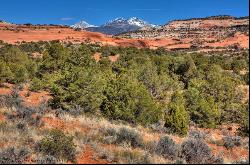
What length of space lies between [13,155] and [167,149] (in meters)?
4.10

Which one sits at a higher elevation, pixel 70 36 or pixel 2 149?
pixel 70 36

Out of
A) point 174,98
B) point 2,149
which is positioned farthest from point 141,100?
point 2,149

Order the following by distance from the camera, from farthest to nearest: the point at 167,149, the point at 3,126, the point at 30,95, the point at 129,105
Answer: the point at 30,95, the point at 129,105, the point at 3,126, the point at 167,149

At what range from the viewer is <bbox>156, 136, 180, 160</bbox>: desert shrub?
11562 millimetres

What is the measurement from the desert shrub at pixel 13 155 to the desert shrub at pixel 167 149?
358cm

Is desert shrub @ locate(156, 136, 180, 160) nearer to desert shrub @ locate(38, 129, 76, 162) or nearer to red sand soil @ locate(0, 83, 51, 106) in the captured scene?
desert shrub @ locate(38, 129, 76, 162)

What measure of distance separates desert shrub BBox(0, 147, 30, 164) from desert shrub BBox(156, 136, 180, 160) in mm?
3578

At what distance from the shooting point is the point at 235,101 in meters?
27.5

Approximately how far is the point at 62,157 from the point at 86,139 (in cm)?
210

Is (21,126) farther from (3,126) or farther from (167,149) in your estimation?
(167,149)

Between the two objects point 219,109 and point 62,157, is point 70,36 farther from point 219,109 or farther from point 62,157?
point 62,157

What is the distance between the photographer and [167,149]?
12.0m

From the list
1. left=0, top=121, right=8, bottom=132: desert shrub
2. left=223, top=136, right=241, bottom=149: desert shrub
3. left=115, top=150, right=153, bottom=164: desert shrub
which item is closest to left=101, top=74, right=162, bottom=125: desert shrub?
left=223, top=136, right=241, bottom=149: desert shrub

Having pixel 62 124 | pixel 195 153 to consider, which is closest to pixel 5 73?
pixel 62 124
